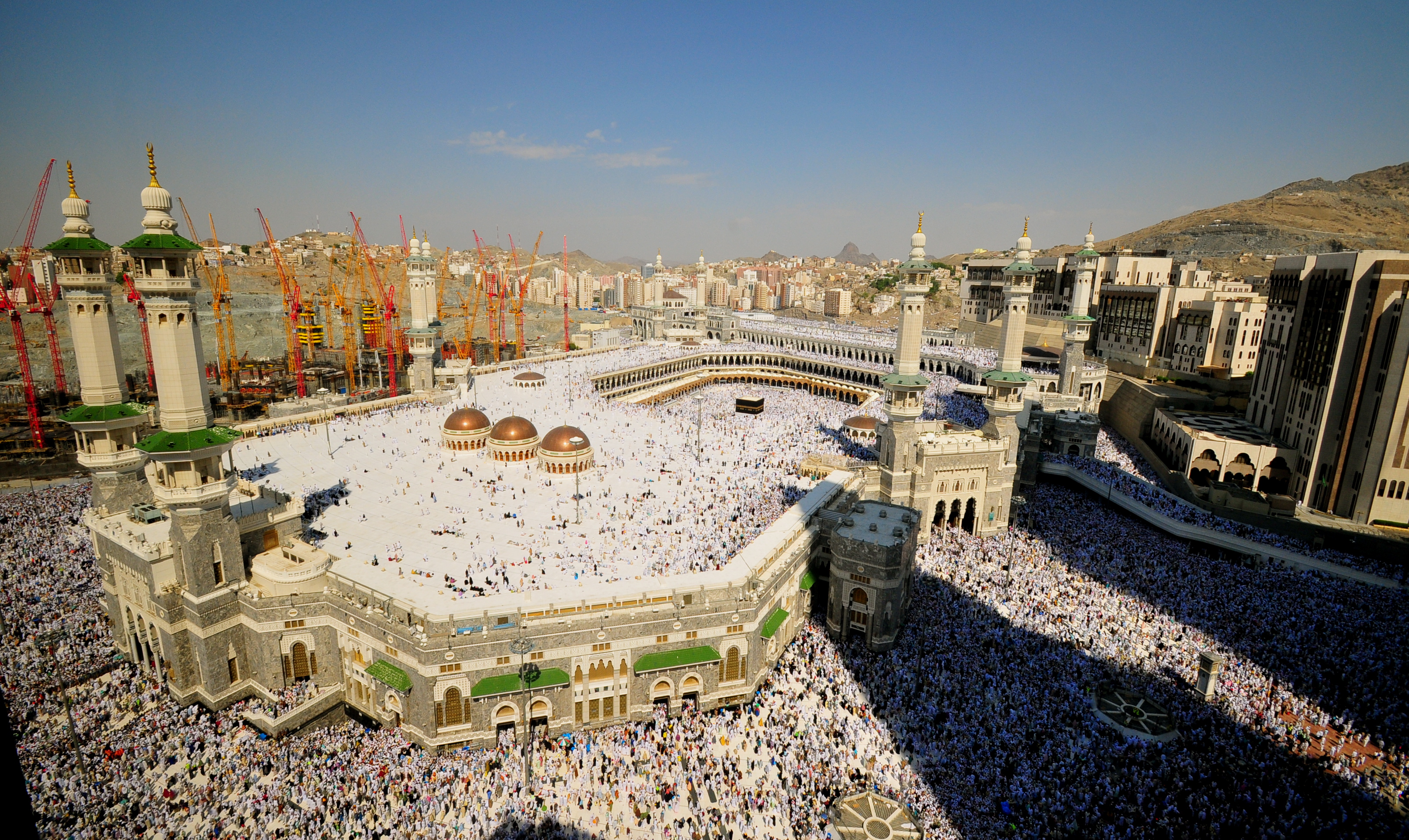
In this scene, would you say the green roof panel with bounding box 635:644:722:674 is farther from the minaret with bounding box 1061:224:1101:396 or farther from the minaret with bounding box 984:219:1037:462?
the minaret with bounding box 1061:224:1101:396

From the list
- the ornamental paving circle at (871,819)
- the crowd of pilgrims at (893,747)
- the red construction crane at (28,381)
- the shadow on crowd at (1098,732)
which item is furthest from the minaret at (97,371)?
the red construction crane at (28,381)

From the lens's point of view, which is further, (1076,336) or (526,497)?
(1076,336)

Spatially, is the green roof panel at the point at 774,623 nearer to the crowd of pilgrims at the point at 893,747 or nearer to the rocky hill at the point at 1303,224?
the crowd of pilgrims at the point at 893,747

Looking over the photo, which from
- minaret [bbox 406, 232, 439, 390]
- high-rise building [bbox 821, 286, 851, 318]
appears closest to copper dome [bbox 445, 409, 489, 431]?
minaret [bbox 406, 232, 439, 390]

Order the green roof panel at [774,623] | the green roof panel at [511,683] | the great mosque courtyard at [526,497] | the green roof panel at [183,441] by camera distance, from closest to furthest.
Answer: the green roof panel at [511,683], the green roof panel at [183,441], the green roof panel at [774,623], the great mosque courtyard at [526,497]

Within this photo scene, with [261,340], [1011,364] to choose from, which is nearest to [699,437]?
[1011,364]

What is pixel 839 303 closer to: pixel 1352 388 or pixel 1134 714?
pixel 1352 388

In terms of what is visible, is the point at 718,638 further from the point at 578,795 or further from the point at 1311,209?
the point at 1311,209
